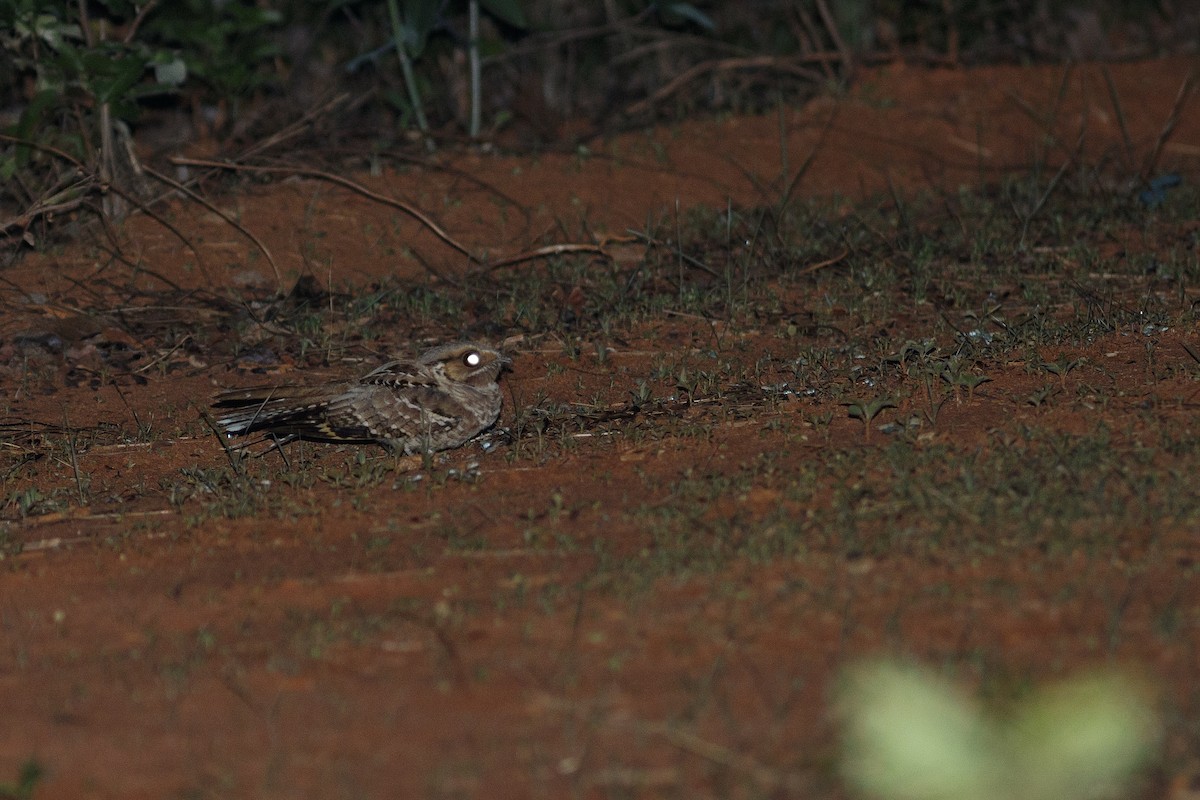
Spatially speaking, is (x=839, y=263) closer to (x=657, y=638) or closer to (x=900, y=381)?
(x=900, y=381)

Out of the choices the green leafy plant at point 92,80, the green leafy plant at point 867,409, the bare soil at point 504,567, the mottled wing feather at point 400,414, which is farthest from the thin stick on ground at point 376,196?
the green leafy plant at point 867,409

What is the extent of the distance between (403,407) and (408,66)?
421 centimetres

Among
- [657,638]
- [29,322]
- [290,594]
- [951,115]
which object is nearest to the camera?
[657,638]

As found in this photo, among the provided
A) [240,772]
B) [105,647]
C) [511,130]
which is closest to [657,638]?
[240,772]

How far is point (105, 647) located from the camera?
3.69 metres

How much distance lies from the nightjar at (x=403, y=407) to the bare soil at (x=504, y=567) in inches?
5.2

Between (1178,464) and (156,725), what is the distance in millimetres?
3064

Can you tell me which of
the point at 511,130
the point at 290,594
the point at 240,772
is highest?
the point at 240,772

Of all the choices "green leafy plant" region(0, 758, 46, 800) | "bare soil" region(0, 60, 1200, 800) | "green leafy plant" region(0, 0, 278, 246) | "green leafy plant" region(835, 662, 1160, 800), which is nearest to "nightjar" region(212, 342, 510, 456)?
"bare soil" region(0, 60, 1200, 800)

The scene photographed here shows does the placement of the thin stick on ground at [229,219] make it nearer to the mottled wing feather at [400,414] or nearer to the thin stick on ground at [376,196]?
the thin stick on ground at [376,196]

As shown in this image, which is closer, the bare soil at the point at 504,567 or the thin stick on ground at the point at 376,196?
the bare soil at the point at 504,567

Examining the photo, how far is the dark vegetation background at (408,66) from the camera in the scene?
26.1ft

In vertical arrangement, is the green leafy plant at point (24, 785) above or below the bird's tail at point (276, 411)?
above

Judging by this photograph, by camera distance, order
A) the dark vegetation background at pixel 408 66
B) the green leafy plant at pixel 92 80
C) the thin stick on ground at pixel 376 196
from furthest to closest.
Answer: the dark vegetation background at pixel 408 66, the thin stick on ground at pixel 376 196, the green leafy plant at pixel 92 80
